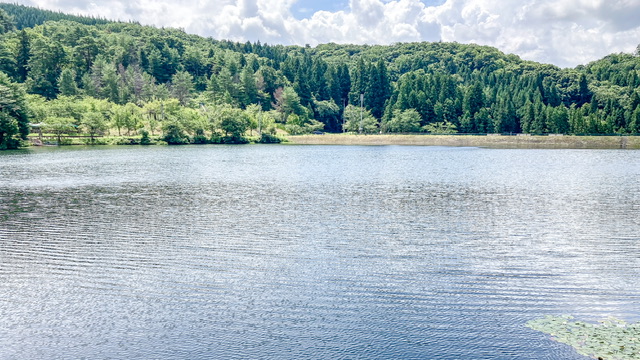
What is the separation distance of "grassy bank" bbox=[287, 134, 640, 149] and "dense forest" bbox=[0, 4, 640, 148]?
27.7 ft

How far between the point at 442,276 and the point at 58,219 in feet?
56.4

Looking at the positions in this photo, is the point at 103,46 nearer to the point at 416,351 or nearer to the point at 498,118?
the point at 498,118

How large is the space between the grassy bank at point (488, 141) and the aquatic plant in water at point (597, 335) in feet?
311

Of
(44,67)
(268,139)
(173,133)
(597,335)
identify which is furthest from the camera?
(44,67)

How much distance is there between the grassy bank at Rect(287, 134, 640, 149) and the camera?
313 ft

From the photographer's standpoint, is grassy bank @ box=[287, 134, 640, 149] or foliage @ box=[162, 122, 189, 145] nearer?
grassy bank @ box=[287, 134, 640, 149]

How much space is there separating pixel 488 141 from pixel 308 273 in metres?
102

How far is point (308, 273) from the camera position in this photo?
14383 millimetres

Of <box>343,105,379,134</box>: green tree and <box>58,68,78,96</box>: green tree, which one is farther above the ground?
<box>58,68,78,96</box>: green tree

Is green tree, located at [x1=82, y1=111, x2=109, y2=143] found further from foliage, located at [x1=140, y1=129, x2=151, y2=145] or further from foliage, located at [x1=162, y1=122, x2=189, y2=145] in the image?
foliage, located at [x1=162, y1=122, x2=189, y2=145]

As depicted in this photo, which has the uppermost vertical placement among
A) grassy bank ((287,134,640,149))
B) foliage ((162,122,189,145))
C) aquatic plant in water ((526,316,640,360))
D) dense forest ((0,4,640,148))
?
dense forest ((0,4,640,148))

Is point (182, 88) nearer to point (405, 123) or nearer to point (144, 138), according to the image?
point (144, 138)

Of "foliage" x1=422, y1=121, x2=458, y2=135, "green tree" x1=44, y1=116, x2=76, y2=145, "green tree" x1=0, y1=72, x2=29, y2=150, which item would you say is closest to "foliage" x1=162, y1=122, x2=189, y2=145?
"green tree" x1=44, y1=116, x2=76, y2=145

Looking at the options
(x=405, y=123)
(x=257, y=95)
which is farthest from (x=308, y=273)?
(x=257, y=95)
